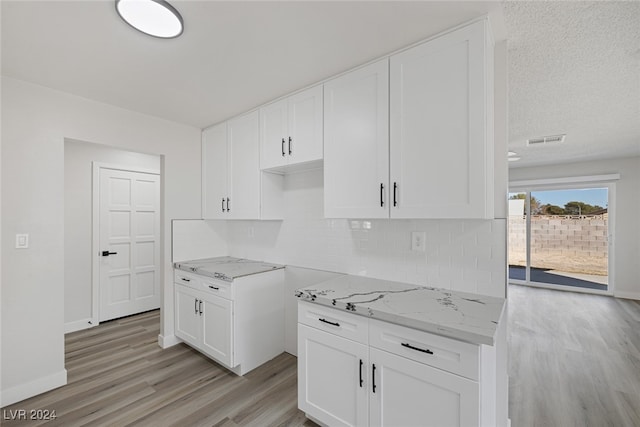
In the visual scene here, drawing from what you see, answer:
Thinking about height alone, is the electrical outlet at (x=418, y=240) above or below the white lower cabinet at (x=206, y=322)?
above

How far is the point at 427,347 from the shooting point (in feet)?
4.62

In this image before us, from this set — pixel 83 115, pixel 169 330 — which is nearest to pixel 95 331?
pixel 169 330

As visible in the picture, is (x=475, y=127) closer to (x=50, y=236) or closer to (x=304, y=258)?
(x=304, y=258)

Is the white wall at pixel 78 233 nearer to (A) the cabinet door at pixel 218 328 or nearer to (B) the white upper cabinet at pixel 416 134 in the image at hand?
(A) the cabinet door at pixel 218 328

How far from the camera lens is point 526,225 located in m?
6.27

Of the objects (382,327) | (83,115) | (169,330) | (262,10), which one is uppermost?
(262,10)

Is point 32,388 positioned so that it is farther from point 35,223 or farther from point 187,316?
point 35,223

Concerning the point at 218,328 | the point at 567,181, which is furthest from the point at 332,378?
the point at 567,181

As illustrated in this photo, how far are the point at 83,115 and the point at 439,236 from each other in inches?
126

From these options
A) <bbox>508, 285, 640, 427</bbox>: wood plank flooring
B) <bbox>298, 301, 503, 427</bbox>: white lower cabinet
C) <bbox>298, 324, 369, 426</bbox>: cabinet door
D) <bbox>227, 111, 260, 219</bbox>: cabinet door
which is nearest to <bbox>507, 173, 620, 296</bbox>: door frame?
<bbox>508, 285, 640, 427</bbox>: wood plank flooring

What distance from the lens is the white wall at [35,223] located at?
218 centimetres

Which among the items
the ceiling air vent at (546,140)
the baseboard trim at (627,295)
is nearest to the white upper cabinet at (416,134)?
the ceiling air vent at (546,140)

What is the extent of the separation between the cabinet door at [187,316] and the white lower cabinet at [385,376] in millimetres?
1420

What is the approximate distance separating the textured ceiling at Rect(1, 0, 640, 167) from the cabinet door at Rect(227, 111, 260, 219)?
0.22m
